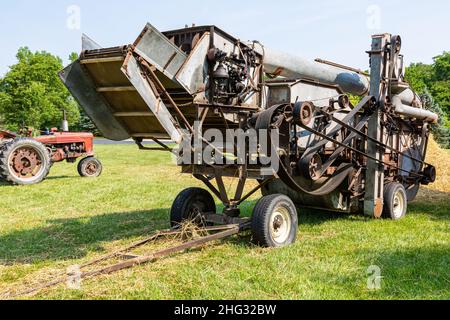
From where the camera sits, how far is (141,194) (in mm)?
11789

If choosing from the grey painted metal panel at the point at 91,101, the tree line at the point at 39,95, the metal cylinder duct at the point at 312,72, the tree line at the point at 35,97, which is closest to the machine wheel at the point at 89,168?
the grey painted metal panel at the point at 91,101

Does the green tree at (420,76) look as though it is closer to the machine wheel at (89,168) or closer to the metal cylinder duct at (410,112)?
the machine wheel at (89,168)

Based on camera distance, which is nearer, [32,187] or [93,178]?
[32,187]

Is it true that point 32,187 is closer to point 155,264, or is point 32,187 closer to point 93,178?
point 93,178

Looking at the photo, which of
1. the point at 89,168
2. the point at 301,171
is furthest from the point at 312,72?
the point at 89,168

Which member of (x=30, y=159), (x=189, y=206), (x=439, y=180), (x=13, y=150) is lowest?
(x=189, y=206)

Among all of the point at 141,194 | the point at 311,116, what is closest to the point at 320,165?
the point at 311,116

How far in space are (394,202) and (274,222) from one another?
3306 mm

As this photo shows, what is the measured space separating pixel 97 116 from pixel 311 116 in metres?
3.03

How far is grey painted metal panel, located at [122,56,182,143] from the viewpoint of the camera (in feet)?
17.9

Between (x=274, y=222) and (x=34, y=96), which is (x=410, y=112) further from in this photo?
(x=34, y=96)

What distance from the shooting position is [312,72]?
8266mm
